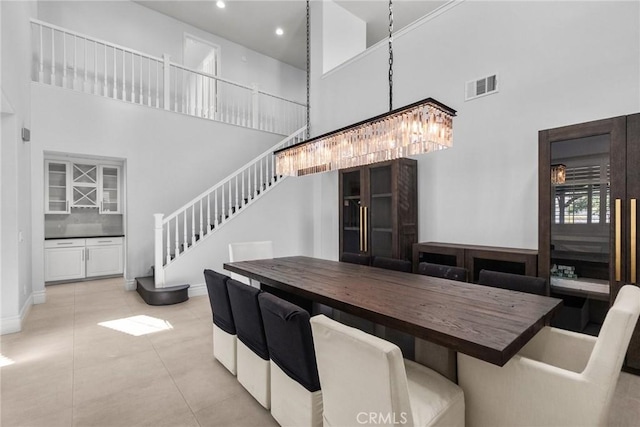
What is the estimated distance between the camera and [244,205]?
17.7 ft

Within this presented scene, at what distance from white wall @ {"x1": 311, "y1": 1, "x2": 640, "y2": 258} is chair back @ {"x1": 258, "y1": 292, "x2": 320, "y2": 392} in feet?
9.14

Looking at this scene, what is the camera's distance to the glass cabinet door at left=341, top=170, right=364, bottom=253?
4445 millimetres

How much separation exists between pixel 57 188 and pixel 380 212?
19.2ft

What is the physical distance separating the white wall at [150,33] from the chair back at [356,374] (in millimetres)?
7107

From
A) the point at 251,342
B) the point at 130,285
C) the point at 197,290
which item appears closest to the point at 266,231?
the point at 197,290

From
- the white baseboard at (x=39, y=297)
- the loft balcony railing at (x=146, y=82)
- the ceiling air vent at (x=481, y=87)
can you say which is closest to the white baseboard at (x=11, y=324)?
the white baseboard at (x=39, y=297)

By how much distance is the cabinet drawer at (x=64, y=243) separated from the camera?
5328 millimetres

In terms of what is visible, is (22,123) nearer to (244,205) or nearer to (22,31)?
(22,31)

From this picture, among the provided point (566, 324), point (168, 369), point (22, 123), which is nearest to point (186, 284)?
point (168, 369)

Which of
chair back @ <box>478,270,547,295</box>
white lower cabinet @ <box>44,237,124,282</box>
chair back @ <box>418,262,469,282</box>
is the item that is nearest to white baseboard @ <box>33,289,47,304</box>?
white lower cabinet @ <box>44,237,124,282</box>

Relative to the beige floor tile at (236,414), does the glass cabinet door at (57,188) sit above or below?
above

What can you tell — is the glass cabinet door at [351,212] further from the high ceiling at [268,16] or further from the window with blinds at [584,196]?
the high ceiling at [268,16]

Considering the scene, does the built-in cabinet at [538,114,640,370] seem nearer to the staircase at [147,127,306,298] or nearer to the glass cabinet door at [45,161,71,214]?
the staircase at [147,127,306,298]

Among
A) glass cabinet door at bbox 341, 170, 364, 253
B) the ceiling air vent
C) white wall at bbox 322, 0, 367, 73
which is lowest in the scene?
glass cabinet door at bbox 341, 170, 364, 253
